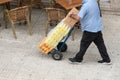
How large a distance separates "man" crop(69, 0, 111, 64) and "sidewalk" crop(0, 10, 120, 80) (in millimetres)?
212

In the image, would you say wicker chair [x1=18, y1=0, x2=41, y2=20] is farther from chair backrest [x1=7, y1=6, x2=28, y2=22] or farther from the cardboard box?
the cardboard box

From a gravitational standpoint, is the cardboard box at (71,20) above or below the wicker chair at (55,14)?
above

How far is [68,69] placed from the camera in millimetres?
7141

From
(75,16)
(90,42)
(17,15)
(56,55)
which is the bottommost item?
(56,55)

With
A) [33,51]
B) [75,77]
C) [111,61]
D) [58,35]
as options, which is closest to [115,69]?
[111,61]

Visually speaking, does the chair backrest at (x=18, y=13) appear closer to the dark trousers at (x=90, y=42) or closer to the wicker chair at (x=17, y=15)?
the wicker chair at (x=17, y=15)

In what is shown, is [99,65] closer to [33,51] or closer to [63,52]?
[63,52]

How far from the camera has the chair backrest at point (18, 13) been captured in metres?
8.02

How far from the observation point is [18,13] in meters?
8.09

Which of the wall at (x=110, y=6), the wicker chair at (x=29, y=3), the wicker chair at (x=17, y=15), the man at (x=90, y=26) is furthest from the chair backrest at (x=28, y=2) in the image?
the man at (x=90, y=26)

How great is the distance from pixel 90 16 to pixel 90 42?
588 millimetres

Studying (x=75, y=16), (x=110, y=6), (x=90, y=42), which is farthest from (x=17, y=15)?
(x=110, y=6)

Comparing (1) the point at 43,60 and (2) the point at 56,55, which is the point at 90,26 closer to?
(2) the point at 56,55

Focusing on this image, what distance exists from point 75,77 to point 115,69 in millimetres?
860
